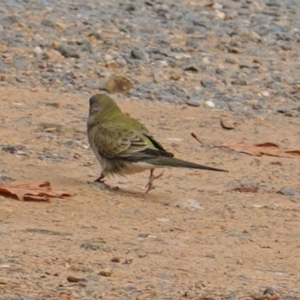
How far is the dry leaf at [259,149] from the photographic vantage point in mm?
11016

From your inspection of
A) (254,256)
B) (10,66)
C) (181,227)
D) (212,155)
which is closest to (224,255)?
(254,256)

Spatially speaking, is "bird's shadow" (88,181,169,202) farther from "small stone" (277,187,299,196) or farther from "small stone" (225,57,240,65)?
"small stone" (225,57,240,65)

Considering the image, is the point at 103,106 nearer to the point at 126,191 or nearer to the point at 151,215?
the point at 126,191

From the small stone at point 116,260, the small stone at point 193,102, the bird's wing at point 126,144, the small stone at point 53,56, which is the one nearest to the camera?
the small stone at point 116,260

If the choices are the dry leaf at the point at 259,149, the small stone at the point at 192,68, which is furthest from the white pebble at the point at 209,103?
the dry leaf at the point at 259,149

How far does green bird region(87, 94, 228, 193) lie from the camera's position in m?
9.14

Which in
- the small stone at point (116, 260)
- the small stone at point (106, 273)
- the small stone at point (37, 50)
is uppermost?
the small stone at point (106, 273)

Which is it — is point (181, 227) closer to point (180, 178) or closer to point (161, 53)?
point (180, 178)

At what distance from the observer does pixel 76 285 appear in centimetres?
655

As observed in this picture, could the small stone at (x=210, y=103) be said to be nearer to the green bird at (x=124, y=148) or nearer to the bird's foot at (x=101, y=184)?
the green bird at (x=124, y=148)

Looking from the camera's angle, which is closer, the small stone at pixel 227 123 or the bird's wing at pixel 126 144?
the bird's wing at pixel 126 144

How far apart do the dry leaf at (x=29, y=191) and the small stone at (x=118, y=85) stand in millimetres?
4120

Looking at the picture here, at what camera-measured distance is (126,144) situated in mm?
9367

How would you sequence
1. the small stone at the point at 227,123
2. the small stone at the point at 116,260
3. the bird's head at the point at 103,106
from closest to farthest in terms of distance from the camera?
1. the small stone at the point at 116,260
2. the bird's head at the point at 103,106
3. the small stone at the point at 227,123
